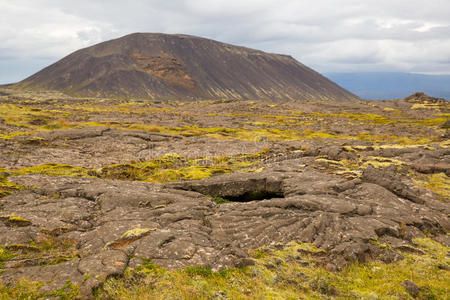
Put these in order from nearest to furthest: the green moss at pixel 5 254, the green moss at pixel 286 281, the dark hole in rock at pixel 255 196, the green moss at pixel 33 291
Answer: the green moss at pixel 33 291, the green moss at pixel 286 281, the green moss at pixel 5 254, the dark hole in rock at pixel 255 196

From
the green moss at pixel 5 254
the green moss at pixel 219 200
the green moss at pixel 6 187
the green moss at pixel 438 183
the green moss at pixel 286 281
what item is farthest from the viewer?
the green moss at pixel 438 183

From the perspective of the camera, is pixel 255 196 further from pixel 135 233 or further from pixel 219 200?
pixel 135 233

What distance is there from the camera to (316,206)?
2180 cm

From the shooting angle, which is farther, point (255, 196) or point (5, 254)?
point (255, 196)

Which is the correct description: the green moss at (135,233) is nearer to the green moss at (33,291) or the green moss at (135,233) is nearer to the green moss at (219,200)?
the green moss at (33,291)

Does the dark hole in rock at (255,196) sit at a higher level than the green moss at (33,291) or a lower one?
lower

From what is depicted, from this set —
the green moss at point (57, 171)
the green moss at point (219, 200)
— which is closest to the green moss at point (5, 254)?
the green moss at point (219, 200)

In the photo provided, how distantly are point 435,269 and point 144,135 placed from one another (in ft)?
214

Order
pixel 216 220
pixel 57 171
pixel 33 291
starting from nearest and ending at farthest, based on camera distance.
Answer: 1. pixel 33 291
2. pixel 216 220
3. pixel 57 171

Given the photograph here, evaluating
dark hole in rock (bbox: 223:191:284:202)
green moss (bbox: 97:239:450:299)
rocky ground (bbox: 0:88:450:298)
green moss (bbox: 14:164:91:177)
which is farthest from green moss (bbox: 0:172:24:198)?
dark hole in rock (bbox: 223:191:284:202)

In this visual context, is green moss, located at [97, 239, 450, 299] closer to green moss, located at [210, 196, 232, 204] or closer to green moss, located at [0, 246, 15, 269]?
green moss, located at [0, 246, 15, 269]

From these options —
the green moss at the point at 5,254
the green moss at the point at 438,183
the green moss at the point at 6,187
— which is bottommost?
the green moss at the point at 438,183

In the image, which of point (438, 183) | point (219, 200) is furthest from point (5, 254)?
point (438, 183)

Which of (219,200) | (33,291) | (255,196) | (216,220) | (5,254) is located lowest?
(255,196)
